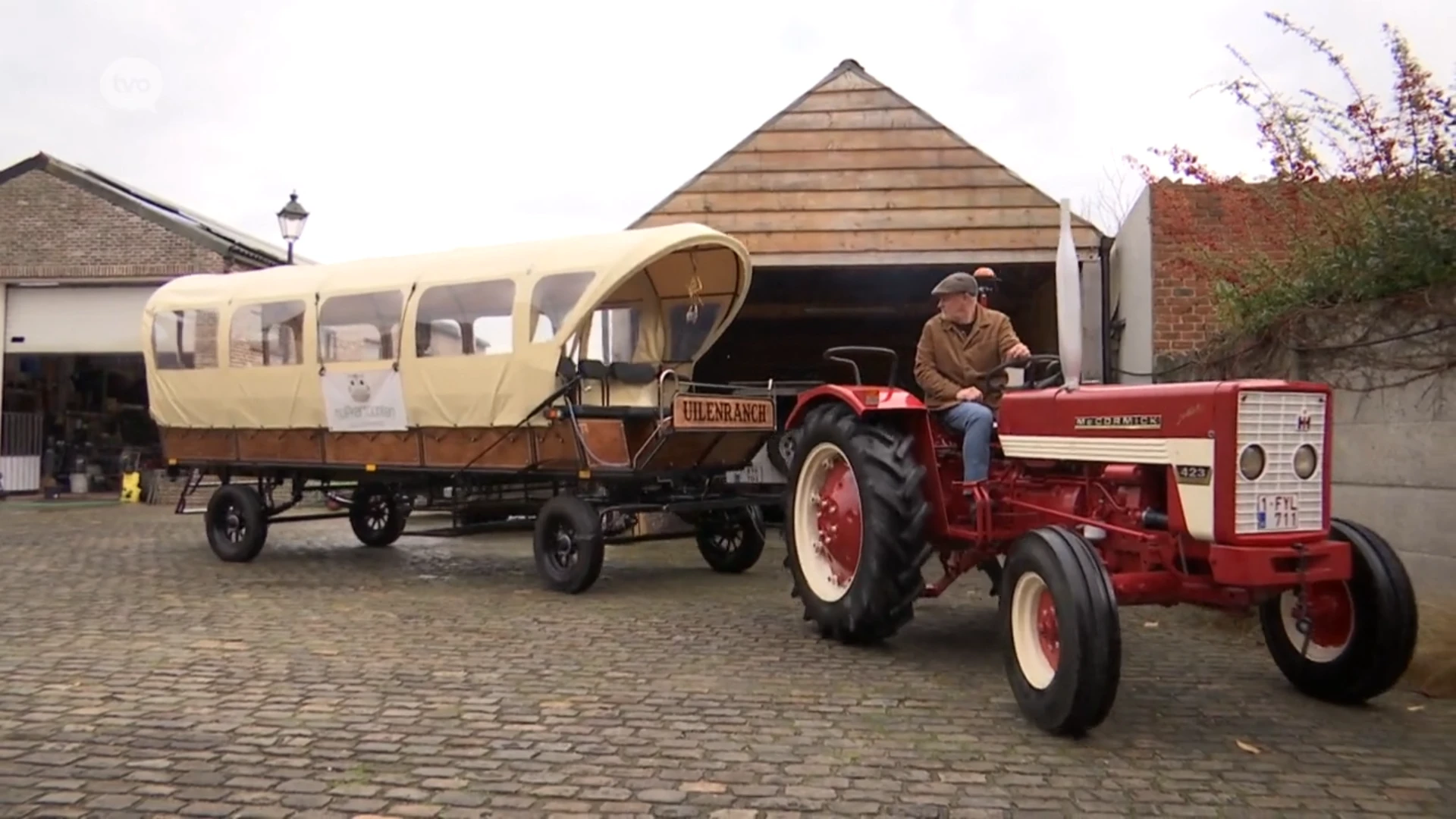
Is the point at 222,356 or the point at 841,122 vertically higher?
the point at 841,122

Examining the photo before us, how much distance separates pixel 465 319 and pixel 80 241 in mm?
13758

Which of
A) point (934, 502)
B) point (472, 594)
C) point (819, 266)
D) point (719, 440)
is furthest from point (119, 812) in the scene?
point (819, 266)

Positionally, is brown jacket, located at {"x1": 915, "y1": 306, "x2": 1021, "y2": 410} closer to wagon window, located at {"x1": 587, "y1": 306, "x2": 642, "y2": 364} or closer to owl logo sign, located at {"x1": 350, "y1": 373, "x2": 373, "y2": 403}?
wagon window, located at {"x1": 587, "y1": 306, "x2": 642, "y2": 364}

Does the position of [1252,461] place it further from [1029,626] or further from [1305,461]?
[1029,626]

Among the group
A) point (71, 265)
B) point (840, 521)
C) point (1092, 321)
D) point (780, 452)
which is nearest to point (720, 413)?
point (840, 521)

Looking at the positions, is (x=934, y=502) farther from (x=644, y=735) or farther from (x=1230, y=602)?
(x=644, y=735)

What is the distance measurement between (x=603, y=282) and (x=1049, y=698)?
4.41 m

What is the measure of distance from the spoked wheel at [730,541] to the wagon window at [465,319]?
2.10 meters

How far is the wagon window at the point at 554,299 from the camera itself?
25.4 ft

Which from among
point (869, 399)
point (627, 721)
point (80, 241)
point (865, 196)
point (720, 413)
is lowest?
point (627, 721)

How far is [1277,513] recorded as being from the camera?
4.23 meters

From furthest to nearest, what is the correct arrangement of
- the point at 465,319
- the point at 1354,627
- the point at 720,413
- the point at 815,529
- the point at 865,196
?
the point at 865,196 < the point at 465,319 < the point at 720,413 < the point at 815,529 < the point at 1354,627

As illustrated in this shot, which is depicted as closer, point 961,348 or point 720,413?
point 961,348

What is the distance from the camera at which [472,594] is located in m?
7.79
